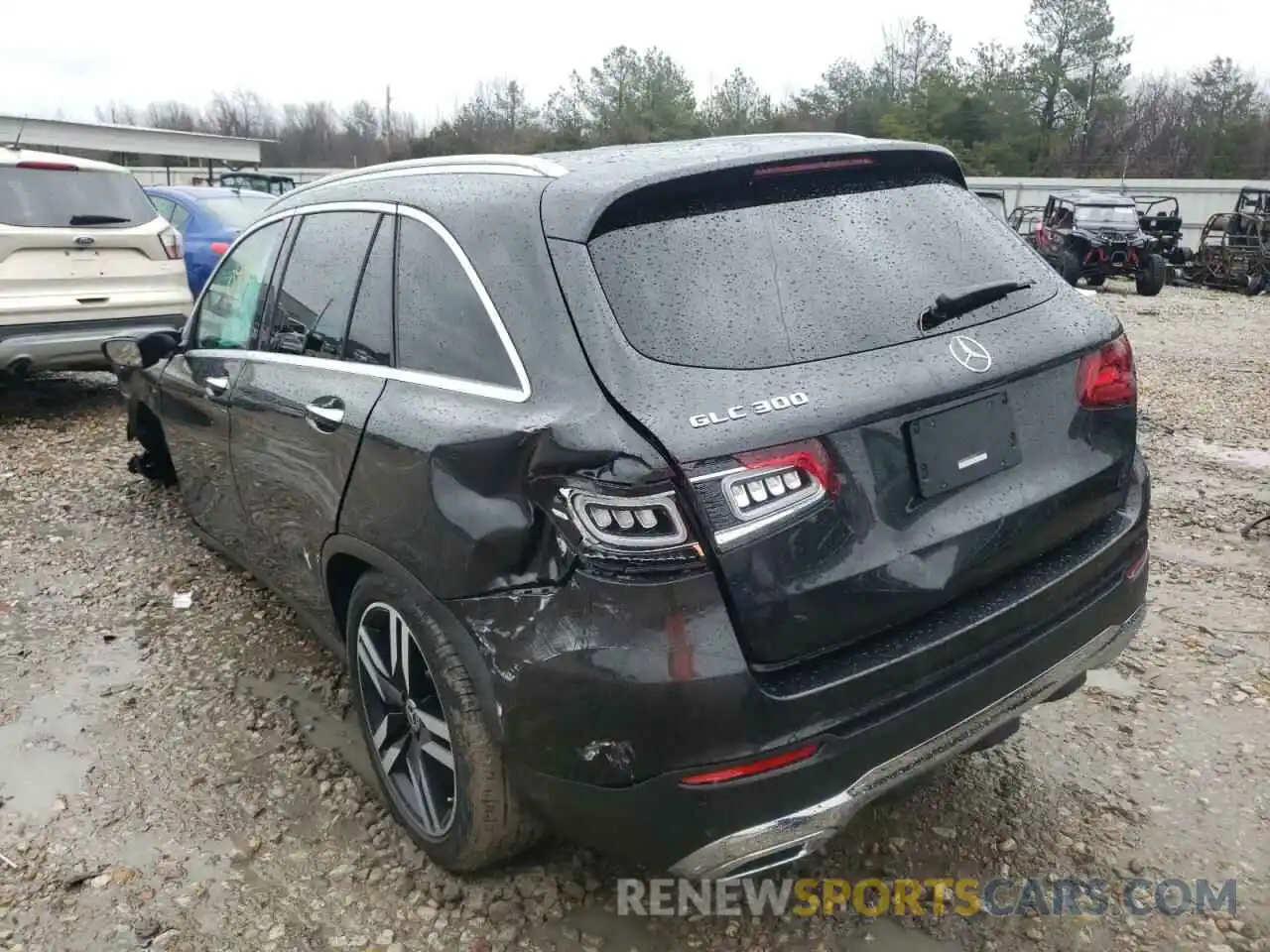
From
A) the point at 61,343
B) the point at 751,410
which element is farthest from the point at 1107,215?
the point at 751,410

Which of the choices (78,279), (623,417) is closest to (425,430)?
(623,417)

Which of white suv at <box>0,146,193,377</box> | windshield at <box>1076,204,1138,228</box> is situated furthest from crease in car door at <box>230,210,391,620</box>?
windshield at <box>1076,204,1138,228</box>

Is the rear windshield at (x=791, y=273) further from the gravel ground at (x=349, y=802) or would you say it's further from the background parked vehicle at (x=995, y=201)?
the gravel ground at (x=349, y=802)

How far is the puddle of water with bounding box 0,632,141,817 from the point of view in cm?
290

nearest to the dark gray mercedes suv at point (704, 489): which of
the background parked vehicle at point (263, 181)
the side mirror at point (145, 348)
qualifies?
the side mirror at point (145, 348)

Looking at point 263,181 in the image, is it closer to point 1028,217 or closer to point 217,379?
point 1028,217

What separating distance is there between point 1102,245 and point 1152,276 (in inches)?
40.0

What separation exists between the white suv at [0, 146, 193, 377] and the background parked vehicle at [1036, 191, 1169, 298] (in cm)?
1500

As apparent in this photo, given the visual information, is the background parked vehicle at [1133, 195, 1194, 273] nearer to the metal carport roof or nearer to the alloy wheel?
the alloy wheel

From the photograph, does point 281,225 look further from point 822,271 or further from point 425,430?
point 822,271

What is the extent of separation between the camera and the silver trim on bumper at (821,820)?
1.88 meters

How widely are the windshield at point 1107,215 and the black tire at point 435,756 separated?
18.8 meters

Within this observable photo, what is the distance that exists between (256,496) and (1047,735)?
105 inches

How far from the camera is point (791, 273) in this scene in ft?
7.09
